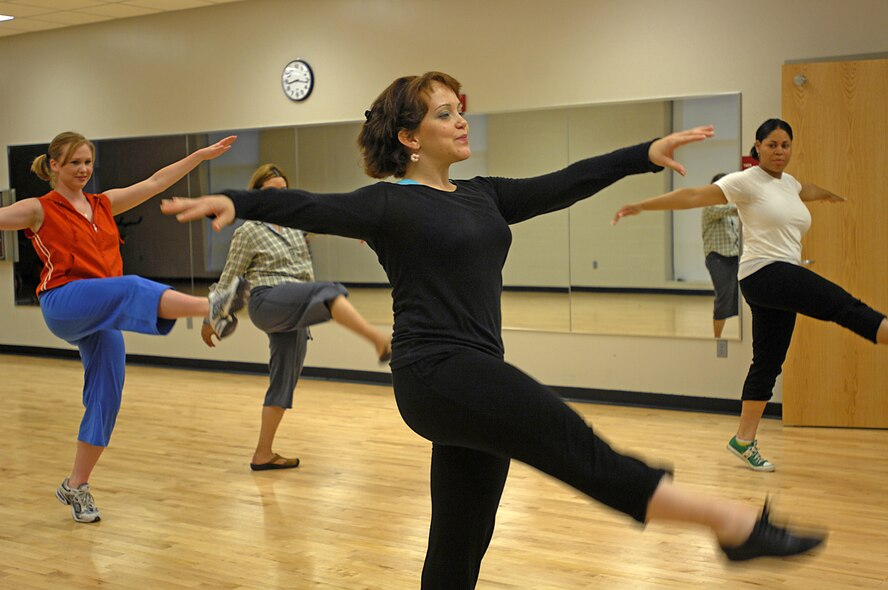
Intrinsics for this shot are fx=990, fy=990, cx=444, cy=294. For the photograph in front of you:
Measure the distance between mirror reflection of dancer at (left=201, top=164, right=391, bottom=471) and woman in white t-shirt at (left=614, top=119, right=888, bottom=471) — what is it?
1640 millimetres

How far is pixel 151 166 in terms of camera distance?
9367 mm

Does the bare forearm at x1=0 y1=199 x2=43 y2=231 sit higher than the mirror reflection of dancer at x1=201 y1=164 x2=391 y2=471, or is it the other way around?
the bare forearm at x1=0 y1=199 x2=43 y2=231

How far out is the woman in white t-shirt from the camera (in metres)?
4.47

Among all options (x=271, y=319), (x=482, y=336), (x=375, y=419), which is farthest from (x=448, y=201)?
(x=375, y=419)

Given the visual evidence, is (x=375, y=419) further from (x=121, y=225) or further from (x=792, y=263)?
(x=121, y=225)

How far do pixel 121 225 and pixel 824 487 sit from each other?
716cm

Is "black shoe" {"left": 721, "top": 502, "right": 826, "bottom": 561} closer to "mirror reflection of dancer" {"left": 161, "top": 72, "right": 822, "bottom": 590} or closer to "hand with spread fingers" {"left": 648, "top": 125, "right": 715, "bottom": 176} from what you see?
"mirror reflection of dancer" {"left": 161, "top": 72, "right": 822, "bottom": 590}

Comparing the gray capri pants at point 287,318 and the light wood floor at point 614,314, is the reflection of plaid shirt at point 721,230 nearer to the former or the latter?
the light wood floor at point 614,314

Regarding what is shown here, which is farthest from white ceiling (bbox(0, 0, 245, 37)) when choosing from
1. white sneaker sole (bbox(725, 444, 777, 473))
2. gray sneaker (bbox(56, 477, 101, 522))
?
white sneaker sole (bbox(725, 444, 777, 473))

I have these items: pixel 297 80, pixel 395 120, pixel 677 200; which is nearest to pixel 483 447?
pixel 395 120

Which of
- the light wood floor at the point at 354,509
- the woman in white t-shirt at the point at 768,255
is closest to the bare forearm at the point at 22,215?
the light wood floor at the point at 354,509

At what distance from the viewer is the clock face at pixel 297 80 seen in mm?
8328

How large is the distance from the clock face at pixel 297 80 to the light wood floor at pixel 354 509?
9.39 feet

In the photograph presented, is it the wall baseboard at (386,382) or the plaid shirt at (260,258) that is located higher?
the plaid shirt at (260,258)
